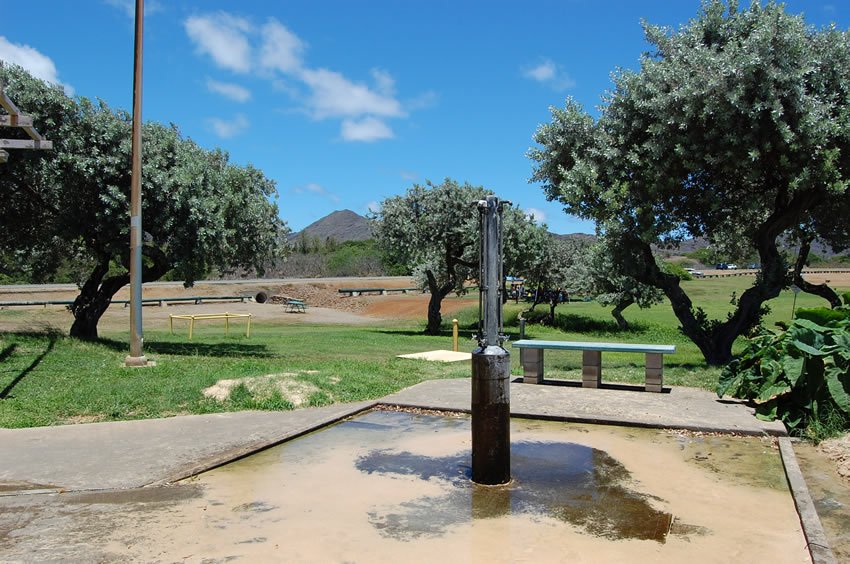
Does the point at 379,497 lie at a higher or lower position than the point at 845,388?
lower

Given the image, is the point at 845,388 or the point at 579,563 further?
the point at 845,388

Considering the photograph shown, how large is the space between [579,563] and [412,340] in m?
20.1

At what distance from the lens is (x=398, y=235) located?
1152 inches

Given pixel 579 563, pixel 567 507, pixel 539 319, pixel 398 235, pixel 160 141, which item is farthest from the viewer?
pixel 539 319

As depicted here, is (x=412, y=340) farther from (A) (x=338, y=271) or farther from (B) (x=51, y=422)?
(A) (x=338, y=271)

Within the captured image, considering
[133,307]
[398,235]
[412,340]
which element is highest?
[398,235]

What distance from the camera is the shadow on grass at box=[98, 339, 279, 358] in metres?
15.5

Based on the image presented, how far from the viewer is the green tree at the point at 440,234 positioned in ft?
91.7

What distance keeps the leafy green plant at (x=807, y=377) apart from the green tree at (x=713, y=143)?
14.2ft

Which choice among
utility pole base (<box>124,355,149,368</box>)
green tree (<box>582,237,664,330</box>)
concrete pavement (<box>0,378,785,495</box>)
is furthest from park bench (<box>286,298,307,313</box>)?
concrete pavement (<box>0,378,785,495</box>)

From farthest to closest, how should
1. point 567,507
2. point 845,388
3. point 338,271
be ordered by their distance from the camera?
point 338,271 → point 845,388 → point 567,507

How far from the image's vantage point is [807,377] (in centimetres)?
853

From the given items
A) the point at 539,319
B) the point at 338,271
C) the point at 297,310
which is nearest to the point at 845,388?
the point at 539,319

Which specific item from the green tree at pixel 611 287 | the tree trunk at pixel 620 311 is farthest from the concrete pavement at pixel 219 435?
the tree trunk at pixel 620 311
